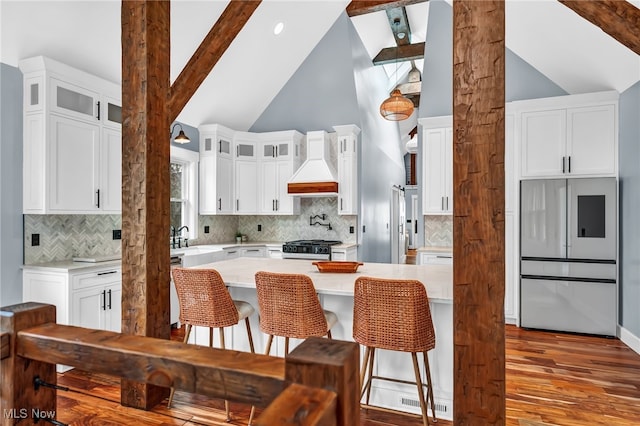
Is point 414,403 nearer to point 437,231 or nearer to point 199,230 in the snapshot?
point 437,231

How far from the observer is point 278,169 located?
5793 millimetres

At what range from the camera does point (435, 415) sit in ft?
7.67

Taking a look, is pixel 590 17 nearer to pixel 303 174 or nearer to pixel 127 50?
pixel 127 50

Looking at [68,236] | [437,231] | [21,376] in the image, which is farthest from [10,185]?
[437,231]

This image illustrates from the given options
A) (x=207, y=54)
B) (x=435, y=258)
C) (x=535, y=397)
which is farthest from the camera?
(x=435, y=258)

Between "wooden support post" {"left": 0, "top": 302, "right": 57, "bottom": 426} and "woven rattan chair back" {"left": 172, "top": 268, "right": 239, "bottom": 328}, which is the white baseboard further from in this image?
"wooden support post" {"left": 0, "top": 302, "right": 57, "bottom": 426}

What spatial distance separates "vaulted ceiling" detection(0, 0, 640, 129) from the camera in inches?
124

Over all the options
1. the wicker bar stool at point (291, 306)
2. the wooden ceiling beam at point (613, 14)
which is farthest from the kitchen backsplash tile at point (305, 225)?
the wooden ceiling beam at point (613, 14)

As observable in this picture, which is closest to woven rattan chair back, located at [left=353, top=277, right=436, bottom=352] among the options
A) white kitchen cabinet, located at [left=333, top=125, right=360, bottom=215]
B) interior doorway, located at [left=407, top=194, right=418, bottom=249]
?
white kitchen cabinet, located at [left=333, top=125, right=360, bottom=215]

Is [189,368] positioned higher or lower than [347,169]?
lower

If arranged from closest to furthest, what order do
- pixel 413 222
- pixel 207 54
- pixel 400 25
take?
pixel 207 54
pixel 400 25
pixel 413 222

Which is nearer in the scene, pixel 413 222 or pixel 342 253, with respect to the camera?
pixel 342 253

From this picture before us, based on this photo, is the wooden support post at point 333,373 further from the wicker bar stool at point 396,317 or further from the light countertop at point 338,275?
the light countertop at point 338,275

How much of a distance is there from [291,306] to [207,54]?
5.73 feet
